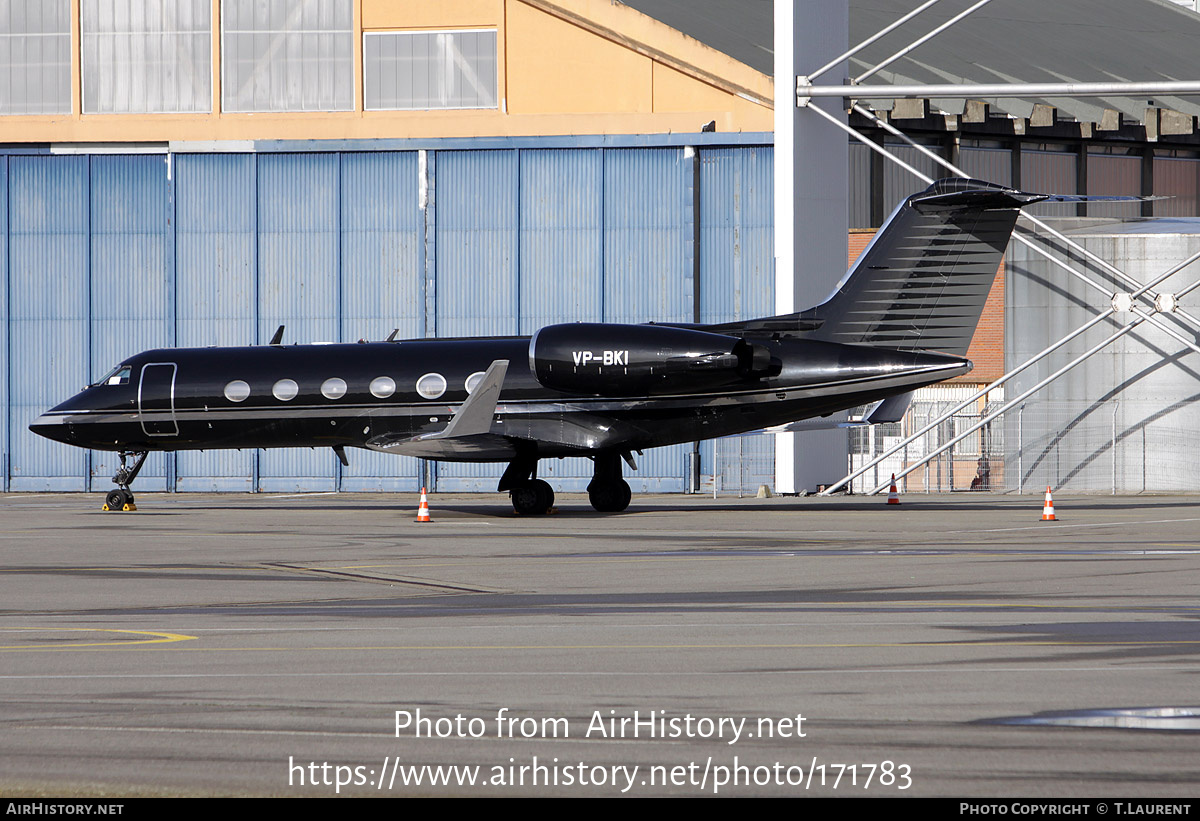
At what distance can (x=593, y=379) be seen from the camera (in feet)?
79.5

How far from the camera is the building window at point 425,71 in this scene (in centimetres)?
3962

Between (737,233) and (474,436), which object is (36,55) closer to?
(737,233)

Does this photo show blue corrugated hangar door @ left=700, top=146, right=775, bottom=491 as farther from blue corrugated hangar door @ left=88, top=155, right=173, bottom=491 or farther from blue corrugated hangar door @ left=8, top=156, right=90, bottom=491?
blue corrugated hangar door @ left=8, top=156, right=90, bottom=491

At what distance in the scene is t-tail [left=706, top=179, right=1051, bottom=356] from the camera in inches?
947

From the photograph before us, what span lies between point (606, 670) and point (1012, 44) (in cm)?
4818

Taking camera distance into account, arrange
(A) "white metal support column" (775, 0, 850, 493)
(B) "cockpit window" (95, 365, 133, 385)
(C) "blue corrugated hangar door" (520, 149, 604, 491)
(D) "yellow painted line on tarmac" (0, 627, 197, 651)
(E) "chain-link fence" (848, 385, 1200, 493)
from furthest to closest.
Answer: (C) "blue corrugated hangar door" (520, 149, 604, 491)
(E) "chain-link fence" (848, 385, 1200, 493)
(A) "white metal support column" (775, 0, 850, 493)
(B) "cockpit window" (95, 365, 133, 385)
(D) "yellow painted line on tarmac" (0, 627, 197, 651)

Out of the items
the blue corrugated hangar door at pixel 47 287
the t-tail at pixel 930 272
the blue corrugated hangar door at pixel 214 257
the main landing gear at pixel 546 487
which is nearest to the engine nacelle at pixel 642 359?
the t-tail at pixel 930 272

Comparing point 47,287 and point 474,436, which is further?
point 47,287

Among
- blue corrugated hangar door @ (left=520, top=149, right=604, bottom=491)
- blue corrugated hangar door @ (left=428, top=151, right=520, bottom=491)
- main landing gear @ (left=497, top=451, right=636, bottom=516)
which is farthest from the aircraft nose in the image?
blue corrugated hangar door @ (left=520, top=149, right=604, bottom=491)

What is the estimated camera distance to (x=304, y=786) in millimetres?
5516

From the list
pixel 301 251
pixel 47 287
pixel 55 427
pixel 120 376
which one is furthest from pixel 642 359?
pixel 47 287

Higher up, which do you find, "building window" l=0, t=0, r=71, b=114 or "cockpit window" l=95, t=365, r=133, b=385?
"building window" l=0, t=0, r=71, b=114

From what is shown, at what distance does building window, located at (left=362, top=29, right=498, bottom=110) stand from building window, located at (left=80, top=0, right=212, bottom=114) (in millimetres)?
4803

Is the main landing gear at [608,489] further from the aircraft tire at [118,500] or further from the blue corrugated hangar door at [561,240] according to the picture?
the blue corrugated hangar door at [561,240]
